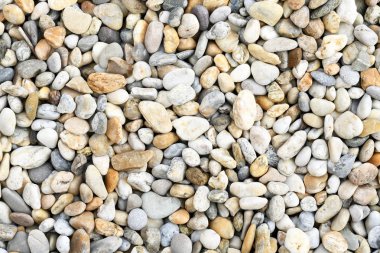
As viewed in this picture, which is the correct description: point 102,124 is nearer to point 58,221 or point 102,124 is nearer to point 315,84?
point 58,221

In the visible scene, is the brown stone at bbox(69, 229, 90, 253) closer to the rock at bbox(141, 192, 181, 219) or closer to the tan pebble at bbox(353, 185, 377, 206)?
the rock at bbox(141, 192, 181, 219)

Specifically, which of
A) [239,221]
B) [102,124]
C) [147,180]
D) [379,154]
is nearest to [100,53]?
[102,124]

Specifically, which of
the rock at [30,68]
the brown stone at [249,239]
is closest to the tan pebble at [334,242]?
the brown stone at [249,239]

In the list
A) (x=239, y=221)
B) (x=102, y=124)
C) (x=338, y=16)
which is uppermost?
(x=338, y=16)

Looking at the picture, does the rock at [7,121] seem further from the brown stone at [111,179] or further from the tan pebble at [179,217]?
the tan pebble at [179,217]

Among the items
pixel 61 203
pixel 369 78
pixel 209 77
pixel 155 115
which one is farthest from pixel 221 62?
pixel 61 203

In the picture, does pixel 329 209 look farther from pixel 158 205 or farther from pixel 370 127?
pixel 158 205
